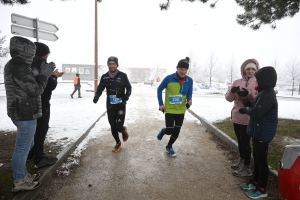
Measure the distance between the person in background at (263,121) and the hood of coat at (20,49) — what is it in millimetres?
3112

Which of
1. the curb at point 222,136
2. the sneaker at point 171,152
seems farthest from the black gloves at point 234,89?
the sneaker at point 171,152

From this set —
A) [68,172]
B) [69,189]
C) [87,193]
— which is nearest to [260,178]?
[87,193]

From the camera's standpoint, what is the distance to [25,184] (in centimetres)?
268

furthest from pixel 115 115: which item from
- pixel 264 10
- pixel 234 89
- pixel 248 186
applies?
pixel 264 10

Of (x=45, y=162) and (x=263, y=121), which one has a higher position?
(x=263, y=121)

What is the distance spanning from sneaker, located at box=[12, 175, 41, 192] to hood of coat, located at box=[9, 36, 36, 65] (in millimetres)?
1603

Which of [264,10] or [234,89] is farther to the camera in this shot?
[264,10]

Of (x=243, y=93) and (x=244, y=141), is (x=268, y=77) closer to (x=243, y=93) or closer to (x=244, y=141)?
(x=243, y=93)

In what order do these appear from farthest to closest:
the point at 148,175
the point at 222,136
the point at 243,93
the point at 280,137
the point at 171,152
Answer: the point at 222,136 < the point at 280,137 < the point at 171,152 < the point at 148,175 < the point at 243,93

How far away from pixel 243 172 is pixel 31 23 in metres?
5.61

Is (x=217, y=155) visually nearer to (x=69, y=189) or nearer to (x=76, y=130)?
(x=69, y=189)

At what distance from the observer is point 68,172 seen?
3516 millimetres

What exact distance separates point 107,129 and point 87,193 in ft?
12.3

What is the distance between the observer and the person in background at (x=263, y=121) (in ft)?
8.73
